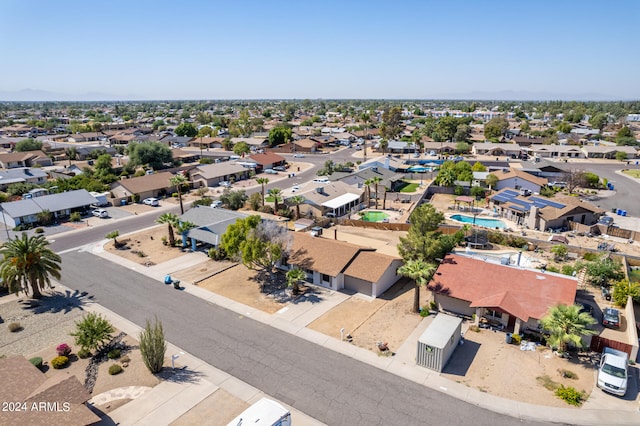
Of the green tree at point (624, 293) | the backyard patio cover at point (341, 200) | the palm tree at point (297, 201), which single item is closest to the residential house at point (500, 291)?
the green tree at point (624, 293)

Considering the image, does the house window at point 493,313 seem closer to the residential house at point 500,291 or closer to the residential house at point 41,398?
the residential house at point 500,291

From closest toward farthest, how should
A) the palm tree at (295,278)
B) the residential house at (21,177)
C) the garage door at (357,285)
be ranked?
1. the palm tree at (295,278)
2. the garage door at (357,285)
3. the residential house at (21,177)

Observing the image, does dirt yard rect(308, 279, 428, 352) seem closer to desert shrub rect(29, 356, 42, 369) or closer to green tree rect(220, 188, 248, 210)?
desert shrub rect(29, 356, 42, 369)

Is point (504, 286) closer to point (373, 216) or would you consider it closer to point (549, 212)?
point (549, 212)

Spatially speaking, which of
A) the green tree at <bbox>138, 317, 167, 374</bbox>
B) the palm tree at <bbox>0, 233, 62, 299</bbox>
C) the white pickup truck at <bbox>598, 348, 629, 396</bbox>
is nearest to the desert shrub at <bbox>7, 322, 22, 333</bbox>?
the palm tree at <bbox>0, 233, 62, 299</bbox>

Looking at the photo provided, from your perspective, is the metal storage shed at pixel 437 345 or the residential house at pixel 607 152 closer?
the metal storage shed at pixel 437 345

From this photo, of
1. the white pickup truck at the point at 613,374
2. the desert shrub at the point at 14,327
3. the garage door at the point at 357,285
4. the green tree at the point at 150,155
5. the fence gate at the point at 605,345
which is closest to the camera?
the white pickup truck at the point at 613,374

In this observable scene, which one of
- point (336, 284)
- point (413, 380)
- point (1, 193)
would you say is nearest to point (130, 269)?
point (336, 284)
